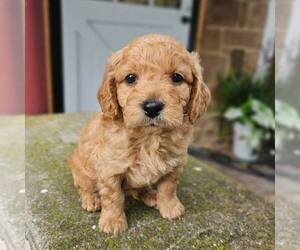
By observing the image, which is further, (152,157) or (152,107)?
(152,157)

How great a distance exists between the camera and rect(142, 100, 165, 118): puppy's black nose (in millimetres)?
1284

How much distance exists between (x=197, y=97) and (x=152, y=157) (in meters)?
0.33

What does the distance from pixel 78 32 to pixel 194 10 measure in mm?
1603

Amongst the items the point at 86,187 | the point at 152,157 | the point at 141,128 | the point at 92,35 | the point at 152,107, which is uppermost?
the point at 92,35

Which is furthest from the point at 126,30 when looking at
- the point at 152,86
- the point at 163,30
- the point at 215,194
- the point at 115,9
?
the point at 152,86

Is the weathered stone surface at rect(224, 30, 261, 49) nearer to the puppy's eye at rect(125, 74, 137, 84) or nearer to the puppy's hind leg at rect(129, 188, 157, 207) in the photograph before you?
the puppy's hind leg at rect(129, 188, 157, 207)

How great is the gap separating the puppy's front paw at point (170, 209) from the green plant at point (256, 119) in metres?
3.11

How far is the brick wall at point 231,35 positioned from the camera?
16.1 ft

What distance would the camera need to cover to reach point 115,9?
4.08 metres

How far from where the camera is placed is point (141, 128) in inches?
58.4

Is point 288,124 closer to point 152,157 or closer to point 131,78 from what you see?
point 152,157

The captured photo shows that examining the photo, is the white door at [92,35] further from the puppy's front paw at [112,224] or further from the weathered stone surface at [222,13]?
the puppy's front paw at [112,224]

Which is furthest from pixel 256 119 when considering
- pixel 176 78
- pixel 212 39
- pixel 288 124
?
pixel 176 78

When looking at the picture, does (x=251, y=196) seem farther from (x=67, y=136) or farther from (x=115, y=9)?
(x=115, y=9)
